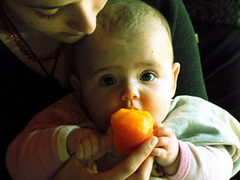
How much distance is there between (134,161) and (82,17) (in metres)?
0.39

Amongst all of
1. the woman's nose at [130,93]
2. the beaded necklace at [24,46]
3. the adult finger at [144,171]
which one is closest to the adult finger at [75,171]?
the adult finger at [144,171]

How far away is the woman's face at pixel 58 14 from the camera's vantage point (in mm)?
697

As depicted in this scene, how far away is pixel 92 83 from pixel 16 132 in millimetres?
356

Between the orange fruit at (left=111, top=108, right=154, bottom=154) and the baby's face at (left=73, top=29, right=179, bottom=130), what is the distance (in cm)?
9

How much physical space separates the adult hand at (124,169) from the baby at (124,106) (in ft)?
0.10

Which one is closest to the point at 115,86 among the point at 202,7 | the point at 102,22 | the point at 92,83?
the point at 92,83

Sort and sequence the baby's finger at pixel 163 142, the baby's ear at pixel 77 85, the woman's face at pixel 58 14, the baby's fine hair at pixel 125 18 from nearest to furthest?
the woman's face at pixel 58 14 → the baby's finger at pixel 163 142 → the baby's fine hair at pixel 125 18 → the baby's ear at pixel 77 85

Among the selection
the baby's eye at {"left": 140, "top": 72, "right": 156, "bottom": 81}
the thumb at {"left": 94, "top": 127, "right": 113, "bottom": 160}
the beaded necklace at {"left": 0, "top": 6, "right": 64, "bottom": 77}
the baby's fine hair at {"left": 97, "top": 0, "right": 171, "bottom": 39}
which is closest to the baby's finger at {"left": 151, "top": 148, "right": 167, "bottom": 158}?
the thumb at {"left": 94, "top": 127, "right": 113, "bottom": 160}

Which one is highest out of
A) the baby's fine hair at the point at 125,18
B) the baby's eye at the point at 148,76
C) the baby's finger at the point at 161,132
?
the baby's fine hair at the point at 125,18

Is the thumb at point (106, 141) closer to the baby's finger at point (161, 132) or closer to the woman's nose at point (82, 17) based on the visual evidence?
the baby's finger at point (161, 132)

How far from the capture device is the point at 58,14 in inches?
29.4

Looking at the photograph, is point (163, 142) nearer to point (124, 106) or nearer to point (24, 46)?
point (124, 106)

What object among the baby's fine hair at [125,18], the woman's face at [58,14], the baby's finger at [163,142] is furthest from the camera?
the baby's fine hair at [125,18]

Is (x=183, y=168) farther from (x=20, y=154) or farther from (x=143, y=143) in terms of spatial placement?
(x=20, y=154)
